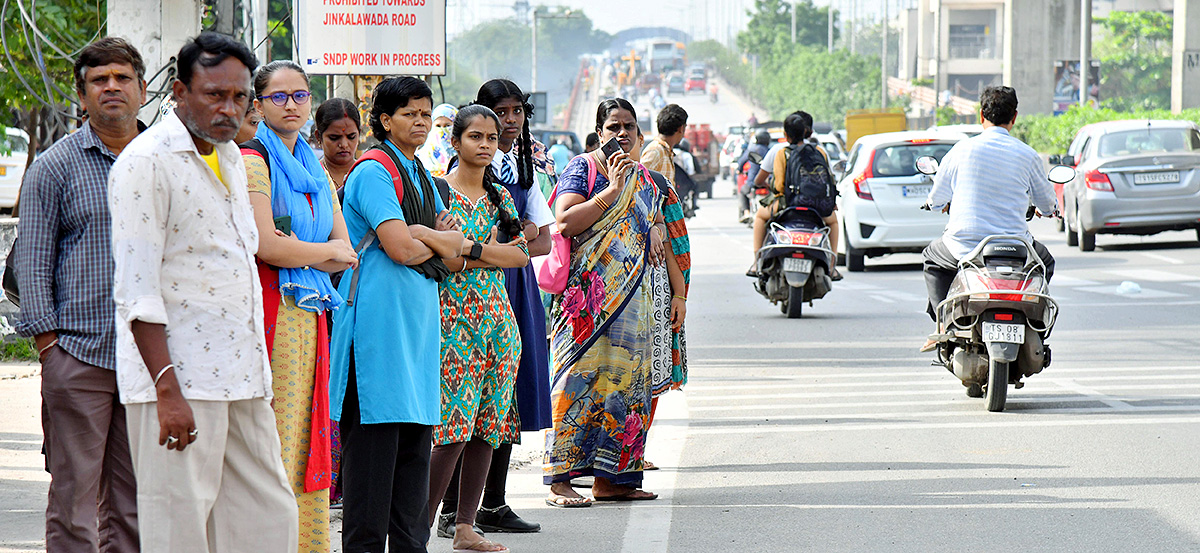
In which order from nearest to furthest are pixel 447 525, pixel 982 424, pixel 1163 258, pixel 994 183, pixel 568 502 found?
pixel 447 525 < pixel 568 502 < pixel 982 424 < pixel 994 183 < pixel 1163 258

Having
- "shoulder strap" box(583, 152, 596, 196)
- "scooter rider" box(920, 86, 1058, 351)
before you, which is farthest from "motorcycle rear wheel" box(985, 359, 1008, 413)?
"shoulder strap" box(583, 152, 596, 196)

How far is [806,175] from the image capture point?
44.5 ft

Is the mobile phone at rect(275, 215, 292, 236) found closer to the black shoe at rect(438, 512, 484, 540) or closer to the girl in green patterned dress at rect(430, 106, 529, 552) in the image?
the girl in green patterned dress at rect(430, 106, 529, 552)

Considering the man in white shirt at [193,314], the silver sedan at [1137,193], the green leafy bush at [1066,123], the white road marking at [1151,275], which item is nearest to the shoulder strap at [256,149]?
the man in white shirt at [193,314]

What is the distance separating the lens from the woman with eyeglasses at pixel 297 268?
15.2 feet

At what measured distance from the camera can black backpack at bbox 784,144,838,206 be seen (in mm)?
13516

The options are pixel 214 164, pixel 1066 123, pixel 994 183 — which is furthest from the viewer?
pixel 1066 123

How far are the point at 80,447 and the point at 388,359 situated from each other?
986mm

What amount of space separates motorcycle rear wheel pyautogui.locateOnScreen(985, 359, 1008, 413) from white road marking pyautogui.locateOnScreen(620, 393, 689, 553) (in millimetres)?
1747

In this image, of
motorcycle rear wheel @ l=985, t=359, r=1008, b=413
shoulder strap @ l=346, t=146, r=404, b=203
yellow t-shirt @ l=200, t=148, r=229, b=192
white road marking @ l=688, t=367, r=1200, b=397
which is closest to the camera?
yellow t-shirt @ l=200, t=148, r=229, b=192

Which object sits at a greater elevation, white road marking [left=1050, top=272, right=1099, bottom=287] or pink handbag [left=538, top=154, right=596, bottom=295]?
pink handbag [left=538, top=154, right=596, bottom=295]

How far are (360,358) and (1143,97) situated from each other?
268 feet

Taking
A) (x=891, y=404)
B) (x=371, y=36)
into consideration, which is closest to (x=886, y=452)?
(x=891, y=404)

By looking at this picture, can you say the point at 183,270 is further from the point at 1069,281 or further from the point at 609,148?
the point at 1069,281
